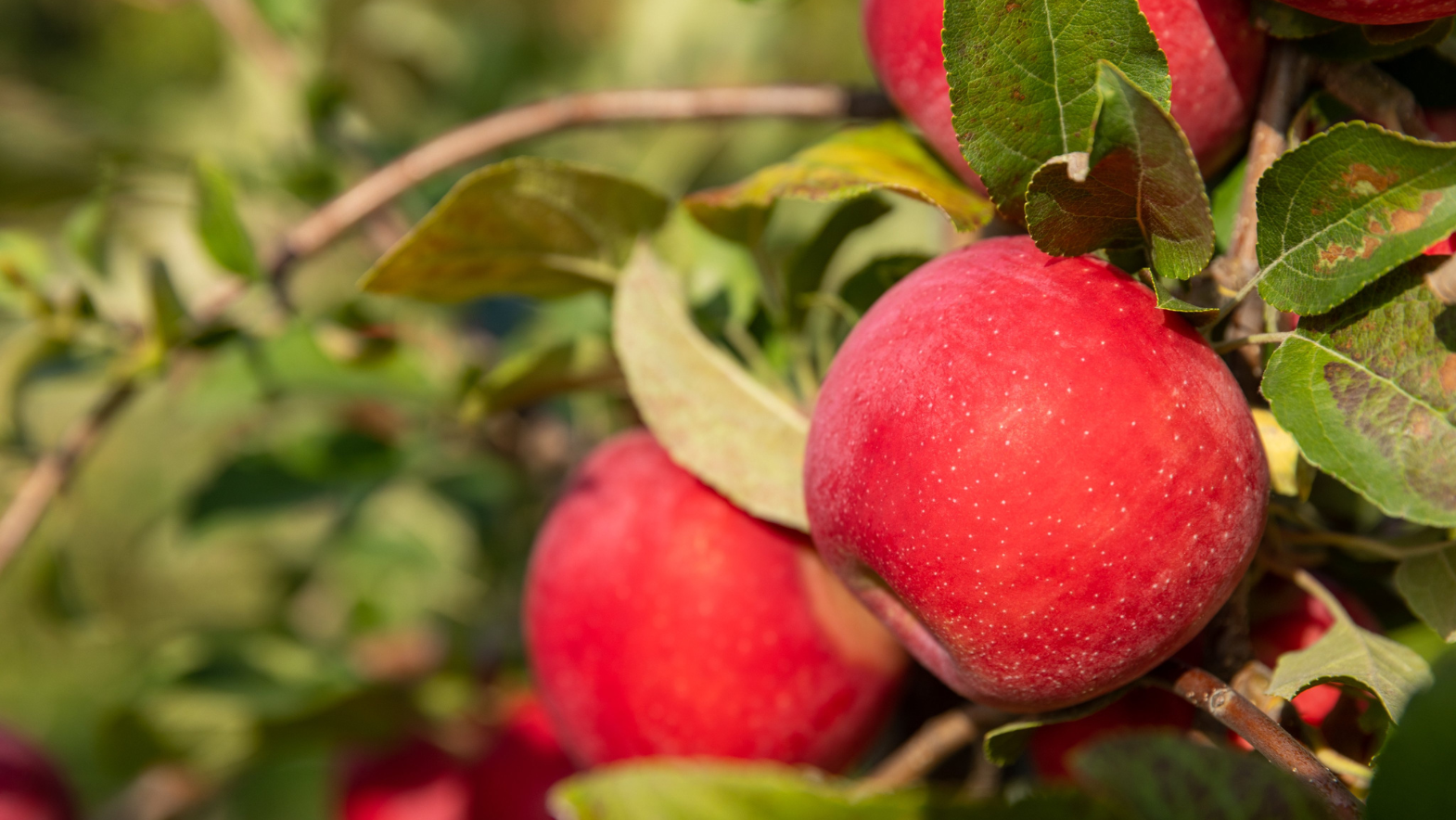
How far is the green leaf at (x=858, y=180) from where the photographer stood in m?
0.48

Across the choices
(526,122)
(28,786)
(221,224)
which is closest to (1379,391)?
(526,122)

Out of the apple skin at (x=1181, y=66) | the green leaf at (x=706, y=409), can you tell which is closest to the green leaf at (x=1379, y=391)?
the apple skin at (x=1181, y=66)

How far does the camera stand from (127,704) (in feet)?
3.17

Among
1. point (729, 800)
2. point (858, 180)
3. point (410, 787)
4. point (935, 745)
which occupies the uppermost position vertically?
point (858, 180)

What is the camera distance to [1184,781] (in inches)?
13.3

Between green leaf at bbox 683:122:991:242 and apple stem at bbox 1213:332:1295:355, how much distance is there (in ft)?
0.38

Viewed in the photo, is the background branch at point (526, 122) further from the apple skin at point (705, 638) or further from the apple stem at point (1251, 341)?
the apple stem at point (1251, 341)

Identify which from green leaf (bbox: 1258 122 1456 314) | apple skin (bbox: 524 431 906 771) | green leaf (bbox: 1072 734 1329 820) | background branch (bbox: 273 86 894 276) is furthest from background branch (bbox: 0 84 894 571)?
green leaf (bbox: 1072 734 1329 820)

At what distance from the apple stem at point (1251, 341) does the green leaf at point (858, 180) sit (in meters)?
0.12

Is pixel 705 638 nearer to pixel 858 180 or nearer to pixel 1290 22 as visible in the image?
pixel 858 180

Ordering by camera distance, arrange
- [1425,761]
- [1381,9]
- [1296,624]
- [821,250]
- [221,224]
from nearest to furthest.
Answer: [1425,761], [1381,9], [1296,624], [821,250], [221,224]

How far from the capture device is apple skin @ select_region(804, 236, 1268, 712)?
416 mm

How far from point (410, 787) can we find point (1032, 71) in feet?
3.08

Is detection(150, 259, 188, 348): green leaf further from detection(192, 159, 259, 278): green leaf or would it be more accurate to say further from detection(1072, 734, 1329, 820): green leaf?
detection(1072, 734, 1329, 820): green leaf
